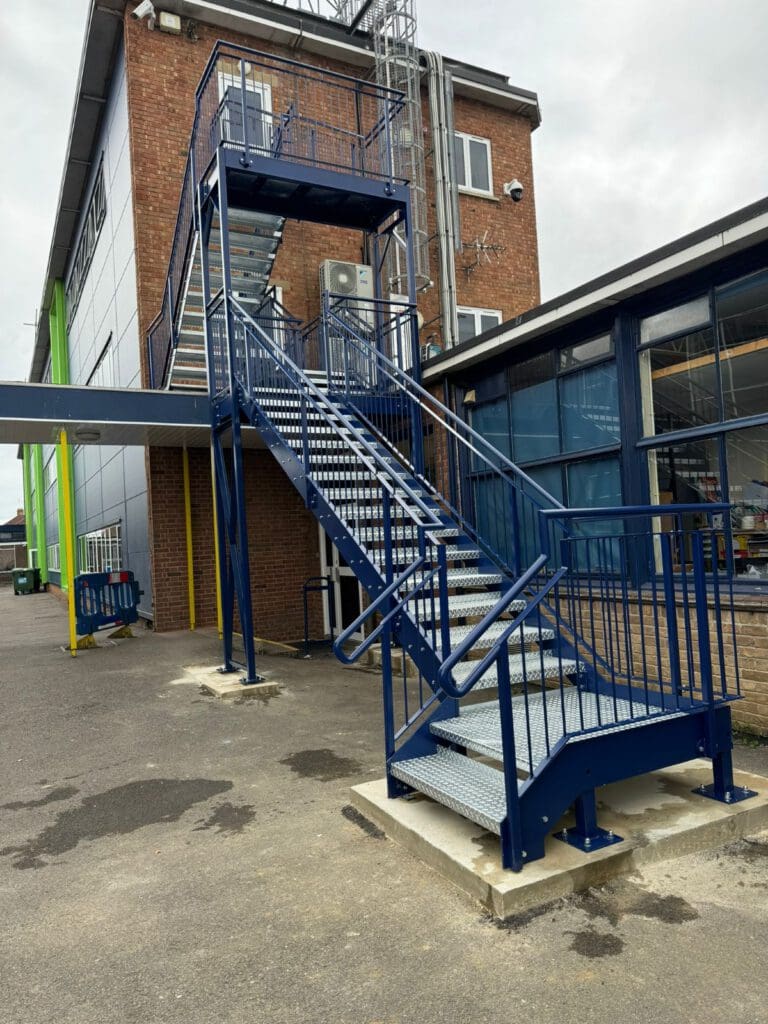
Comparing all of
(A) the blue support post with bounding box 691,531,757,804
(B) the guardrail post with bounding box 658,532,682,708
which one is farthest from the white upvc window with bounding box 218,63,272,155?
(A) the blue support post with bounding box 691,531,757,804

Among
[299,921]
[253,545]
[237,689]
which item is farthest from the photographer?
[253,545]

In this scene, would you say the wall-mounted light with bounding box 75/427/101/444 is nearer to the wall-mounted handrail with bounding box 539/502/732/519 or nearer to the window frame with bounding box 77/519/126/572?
the window frame with bounding box 77/519/126/572

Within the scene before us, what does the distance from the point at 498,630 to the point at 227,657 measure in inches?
168

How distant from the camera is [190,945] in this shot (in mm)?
3023

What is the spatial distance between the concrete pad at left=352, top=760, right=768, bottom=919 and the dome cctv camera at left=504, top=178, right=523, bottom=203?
13.2 meters

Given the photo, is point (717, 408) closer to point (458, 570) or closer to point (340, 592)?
point (458, 570)

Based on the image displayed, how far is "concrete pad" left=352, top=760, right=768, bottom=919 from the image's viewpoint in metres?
3.24

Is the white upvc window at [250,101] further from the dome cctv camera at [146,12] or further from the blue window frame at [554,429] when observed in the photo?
the blue window frame at [554,429]

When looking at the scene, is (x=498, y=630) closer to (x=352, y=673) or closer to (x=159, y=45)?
(x=352, y=673)

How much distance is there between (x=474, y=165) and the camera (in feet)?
48.7

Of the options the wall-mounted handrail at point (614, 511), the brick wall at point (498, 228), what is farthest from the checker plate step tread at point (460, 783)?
the brick wall at point (498, 228)

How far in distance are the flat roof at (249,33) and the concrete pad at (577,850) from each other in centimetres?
1299

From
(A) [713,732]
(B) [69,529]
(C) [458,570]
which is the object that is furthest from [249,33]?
(A) [713,732]

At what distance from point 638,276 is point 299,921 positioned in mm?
5471
